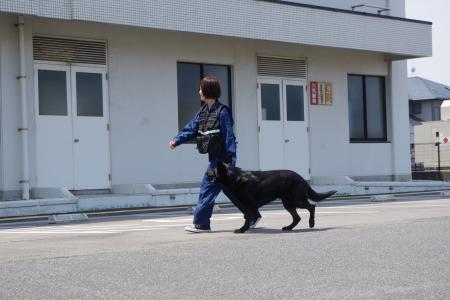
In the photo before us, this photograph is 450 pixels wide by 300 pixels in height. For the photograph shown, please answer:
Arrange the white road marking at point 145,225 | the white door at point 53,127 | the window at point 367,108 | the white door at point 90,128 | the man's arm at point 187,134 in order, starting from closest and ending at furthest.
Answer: the man's arm at point 187,134
the white road marking at point 145,225
the white door at point 53,127
the white door at point 90,128
the window at point 367,108

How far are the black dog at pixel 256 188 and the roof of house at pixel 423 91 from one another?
54274 millimetres

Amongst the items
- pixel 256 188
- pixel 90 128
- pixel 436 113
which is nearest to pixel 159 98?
pixel 90 128

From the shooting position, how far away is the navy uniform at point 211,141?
33.5 ft

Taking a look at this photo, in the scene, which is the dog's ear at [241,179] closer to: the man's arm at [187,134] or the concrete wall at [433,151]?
the man's arm at [187,134]

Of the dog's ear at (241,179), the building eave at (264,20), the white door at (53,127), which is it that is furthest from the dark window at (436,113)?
the dog's ear at (241,179)

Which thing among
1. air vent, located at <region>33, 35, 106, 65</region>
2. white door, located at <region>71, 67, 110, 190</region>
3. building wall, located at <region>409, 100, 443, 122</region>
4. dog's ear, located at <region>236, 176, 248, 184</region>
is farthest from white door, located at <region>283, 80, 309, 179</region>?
building wall, located at <region>409, 100, 443, 122</region>

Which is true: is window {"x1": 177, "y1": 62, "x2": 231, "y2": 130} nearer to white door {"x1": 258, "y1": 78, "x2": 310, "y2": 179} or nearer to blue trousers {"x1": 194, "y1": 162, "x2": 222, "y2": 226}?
white door {"x1": 258, "y1": 78, "x2": 310, "y2": 179}

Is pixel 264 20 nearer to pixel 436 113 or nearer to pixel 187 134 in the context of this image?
pixel 187 134

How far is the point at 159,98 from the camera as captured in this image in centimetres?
1908

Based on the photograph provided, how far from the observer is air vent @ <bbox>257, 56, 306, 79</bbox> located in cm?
2121

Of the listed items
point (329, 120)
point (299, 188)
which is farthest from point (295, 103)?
point (299, 188)

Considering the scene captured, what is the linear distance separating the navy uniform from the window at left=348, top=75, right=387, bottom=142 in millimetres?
13359

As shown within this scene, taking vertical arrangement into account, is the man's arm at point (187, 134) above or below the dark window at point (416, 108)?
below

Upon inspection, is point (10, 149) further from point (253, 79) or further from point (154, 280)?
point (154, 280)
